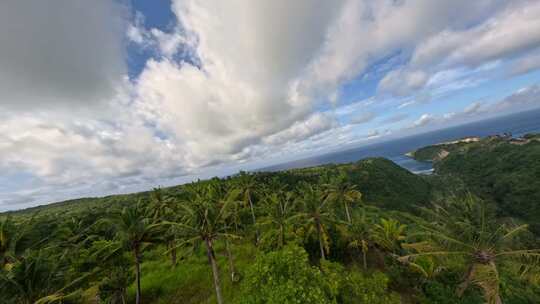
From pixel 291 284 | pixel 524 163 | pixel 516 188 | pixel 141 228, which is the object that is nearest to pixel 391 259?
pixel 291 284

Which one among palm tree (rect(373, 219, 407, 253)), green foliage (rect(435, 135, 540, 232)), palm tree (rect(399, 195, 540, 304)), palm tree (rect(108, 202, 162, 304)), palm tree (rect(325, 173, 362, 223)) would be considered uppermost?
palm tree (rect(108, 202, 162, 304))

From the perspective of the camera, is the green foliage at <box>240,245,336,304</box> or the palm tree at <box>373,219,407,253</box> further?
the palm tree at <box>373,219,407,253</box>

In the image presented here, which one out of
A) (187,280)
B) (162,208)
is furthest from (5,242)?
(187,280)

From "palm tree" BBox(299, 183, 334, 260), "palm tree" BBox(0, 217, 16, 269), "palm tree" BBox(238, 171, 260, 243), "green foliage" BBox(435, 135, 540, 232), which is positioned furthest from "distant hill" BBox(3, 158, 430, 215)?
"palm tree" BBox(0, 217, 16, 269)

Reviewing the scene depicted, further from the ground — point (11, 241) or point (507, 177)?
point (11, 241)

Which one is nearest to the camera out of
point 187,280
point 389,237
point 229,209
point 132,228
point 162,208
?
point 132,228

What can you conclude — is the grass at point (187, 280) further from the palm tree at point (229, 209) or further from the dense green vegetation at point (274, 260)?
the palm tree at point (229, 209)

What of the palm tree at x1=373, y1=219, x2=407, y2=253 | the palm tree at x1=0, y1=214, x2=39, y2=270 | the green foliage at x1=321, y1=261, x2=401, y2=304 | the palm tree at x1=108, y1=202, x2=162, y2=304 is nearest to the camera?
the palm tree at x1=0, y1=214, x2=39, y2=270

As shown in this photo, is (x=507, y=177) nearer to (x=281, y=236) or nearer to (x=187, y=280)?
(x=281, y=236)

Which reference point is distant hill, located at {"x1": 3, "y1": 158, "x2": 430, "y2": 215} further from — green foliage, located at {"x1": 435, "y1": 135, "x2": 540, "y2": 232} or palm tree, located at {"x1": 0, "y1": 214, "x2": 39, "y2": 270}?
palm tree, located at {"x1": 0, "y1": 214, "x2": 39, "y2": 270}

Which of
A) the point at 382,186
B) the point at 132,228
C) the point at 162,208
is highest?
the point at 162,208

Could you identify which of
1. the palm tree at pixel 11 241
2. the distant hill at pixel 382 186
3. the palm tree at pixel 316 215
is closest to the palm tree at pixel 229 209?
the palm tree at pixel 316 215

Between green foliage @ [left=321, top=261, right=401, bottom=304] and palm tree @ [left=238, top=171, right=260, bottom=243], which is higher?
palm tree @ [left=238, top=171, right=260, bottom=243]

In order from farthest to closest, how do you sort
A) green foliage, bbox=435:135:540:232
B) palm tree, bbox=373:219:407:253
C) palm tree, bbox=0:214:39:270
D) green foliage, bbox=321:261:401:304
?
green foliage, bbox=435:135:540:232, palm tree, bbox=373:219:407:253, green foliage, bbox=321:261:401:304, palm tree, bbox=0:214:39:270
